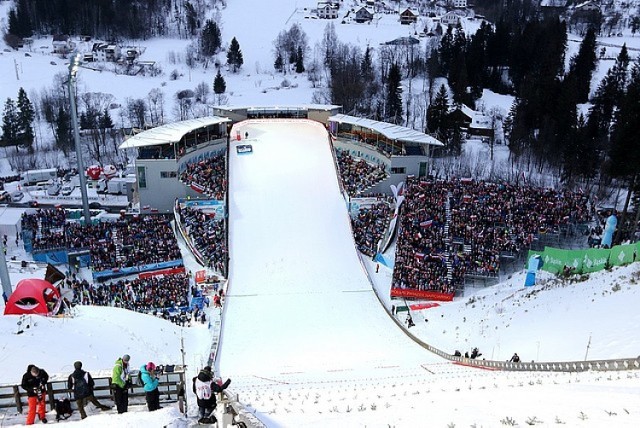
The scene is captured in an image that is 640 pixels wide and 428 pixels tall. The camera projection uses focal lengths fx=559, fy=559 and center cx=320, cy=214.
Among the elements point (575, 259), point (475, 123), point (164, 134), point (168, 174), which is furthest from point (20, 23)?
point (575, 259)

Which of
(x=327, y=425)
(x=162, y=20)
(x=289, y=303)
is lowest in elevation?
(x=289, y=303)

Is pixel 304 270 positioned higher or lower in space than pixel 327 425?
lower

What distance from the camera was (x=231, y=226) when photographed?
28.6 m

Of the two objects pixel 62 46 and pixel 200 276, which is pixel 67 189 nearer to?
pixel 200 276

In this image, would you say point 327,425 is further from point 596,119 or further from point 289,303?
point 596,119

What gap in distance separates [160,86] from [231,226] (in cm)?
4248

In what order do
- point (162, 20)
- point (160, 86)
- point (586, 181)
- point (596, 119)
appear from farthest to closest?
point (162, 20) → point (160, 86) → point (596, 119) → point (586, 181)

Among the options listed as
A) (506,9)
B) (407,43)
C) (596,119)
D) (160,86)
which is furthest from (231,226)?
(506,9)

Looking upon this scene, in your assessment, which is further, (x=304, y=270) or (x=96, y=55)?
(x=96, y=55)

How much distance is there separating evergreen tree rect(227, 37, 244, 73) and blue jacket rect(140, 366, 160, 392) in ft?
215

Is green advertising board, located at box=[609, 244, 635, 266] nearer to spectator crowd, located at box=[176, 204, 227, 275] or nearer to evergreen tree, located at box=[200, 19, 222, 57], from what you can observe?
spectator crowd, located at box=[176, 204, 227, 275]

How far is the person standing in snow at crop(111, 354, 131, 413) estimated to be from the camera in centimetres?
820

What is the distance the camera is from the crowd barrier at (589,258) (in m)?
18.3

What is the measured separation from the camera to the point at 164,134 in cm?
3366
